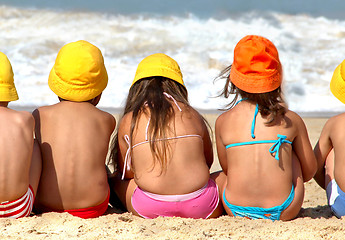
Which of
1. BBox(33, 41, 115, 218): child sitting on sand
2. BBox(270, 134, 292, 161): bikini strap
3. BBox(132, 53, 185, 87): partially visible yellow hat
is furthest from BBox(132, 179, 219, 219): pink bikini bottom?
BBox(132, 53, 185, 87): partially visible yellow hat

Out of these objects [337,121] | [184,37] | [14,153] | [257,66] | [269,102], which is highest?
[257,66]

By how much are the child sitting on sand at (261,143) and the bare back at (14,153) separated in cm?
92

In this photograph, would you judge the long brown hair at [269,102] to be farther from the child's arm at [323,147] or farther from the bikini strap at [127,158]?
the bikini strap at [127,158]

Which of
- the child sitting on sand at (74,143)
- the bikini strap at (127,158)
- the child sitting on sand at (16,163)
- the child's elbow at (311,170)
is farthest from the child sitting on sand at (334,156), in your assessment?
the child sitting on sand at (16,163)

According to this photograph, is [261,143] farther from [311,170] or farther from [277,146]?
[311,170]

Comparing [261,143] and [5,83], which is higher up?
[5,83]

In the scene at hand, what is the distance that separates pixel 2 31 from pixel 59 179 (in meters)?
8.99

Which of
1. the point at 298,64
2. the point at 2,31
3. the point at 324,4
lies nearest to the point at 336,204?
the point at 298,64

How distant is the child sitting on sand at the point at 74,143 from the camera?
97.4 inches

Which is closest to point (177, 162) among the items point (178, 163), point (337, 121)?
point (178, 163)

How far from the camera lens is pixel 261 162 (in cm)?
239

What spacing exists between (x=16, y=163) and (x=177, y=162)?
734 mm

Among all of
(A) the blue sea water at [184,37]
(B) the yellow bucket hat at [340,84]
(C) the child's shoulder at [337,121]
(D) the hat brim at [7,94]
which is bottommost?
(A) the blue sea water at [184,37]

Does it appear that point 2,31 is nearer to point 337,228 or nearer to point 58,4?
point 58,4
